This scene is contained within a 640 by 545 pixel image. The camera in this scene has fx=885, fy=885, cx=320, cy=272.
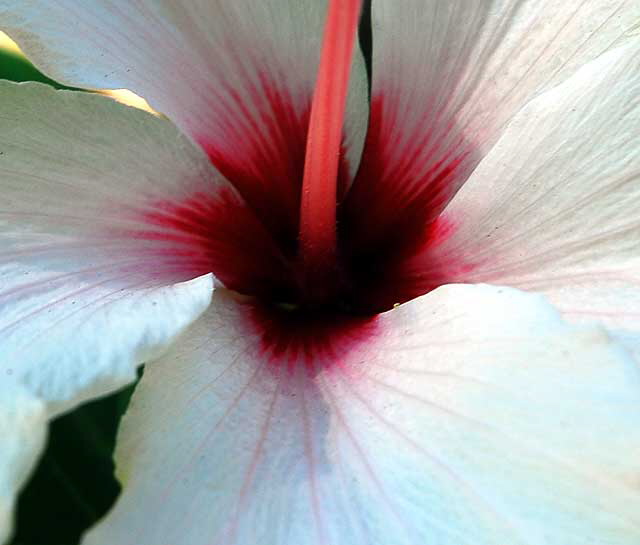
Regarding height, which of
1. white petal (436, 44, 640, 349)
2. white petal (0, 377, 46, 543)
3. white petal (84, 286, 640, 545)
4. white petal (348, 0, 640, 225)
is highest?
white petal (348, 0, 640, 225)

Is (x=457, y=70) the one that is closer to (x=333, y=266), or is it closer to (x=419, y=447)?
(x=333, y=266)

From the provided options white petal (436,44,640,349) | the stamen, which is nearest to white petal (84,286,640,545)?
white petal (436,44,640,349)

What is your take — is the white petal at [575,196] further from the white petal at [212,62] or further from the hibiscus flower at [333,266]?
the white petal at [212,62]

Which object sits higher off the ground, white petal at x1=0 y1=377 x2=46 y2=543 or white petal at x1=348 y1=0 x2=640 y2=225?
white petal at x1=348 y1=0 x2=640 y2=225

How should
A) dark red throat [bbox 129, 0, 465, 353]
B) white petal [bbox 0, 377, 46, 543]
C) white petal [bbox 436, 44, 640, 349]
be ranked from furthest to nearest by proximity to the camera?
dark red throat [bbox 129, 0, 465, 353] → white petal [bbox 436, 44, 640, 349] → white petal [bbox 0, 377, 46, 543]

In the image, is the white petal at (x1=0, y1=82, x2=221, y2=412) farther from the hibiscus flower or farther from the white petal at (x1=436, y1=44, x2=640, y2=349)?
the white petal at (x1=436, y1=44, x2=640, y2=349)

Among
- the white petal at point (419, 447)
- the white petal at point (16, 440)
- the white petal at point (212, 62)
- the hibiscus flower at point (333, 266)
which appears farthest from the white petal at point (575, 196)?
the white petal at point (16, 440)

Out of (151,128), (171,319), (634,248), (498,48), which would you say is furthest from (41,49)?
(634,248)

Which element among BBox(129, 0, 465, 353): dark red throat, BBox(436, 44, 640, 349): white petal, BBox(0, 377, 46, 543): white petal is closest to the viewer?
BBox(0, 377, 46, 543): white petal
